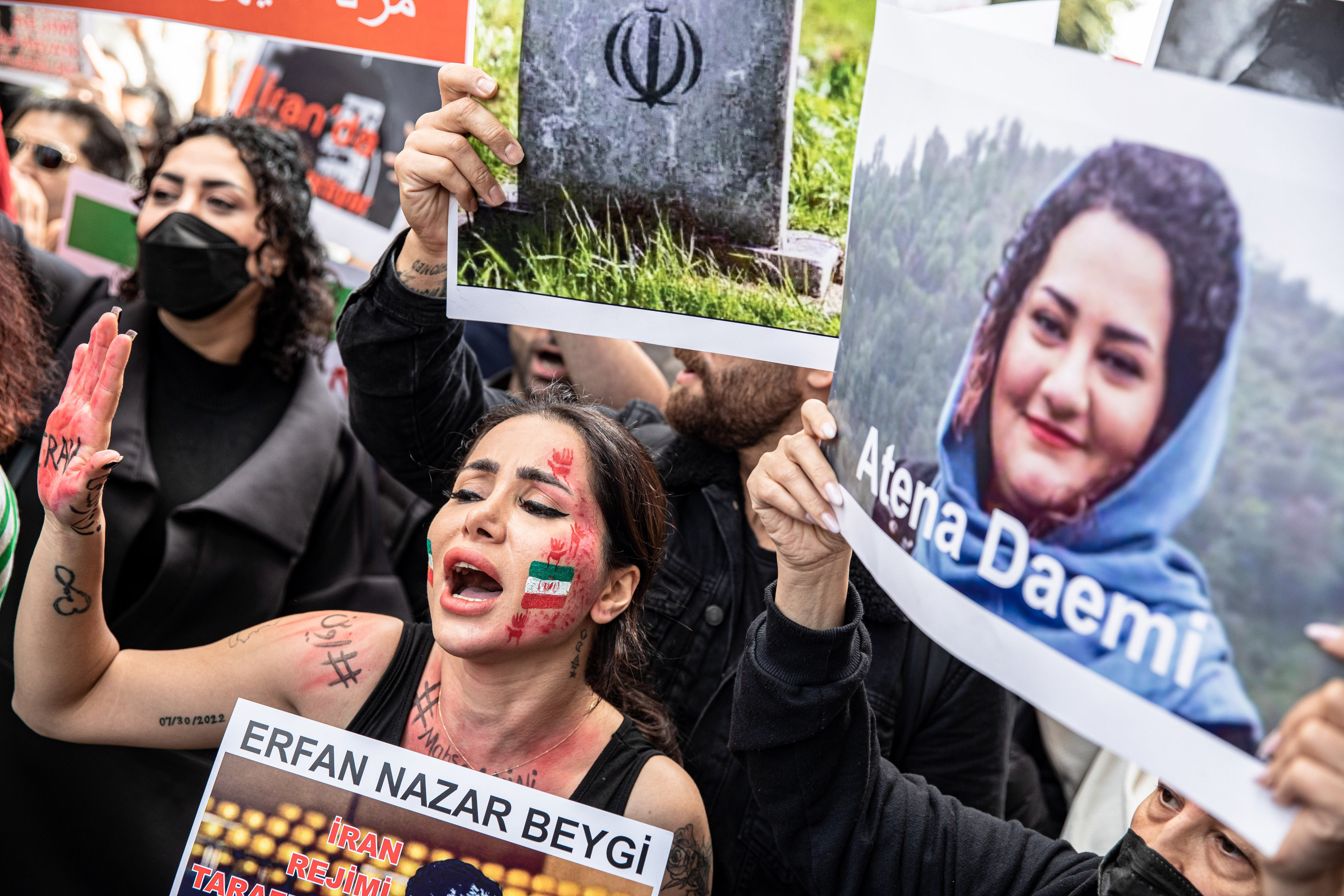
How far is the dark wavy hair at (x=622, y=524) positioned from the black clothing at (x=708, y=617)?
12cm

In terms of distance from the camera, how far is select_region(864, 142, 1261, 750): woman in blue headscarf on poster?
0.85 meters

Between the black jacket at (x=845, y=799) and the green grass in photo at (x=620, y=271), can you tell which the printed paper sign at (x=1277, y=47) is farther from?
the black jacket at (x=845, y=799)

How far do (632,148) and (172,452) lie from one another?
5.57 ft

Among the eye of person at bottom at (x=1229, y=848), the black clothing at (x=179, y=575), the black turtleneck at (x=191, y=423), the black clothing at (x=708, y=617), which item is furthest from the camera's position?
the black turtleneck at (x=191, y=423)

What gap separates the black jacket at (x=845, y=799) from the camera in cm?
151

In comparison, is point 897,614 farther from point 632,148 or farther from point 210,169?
point 210,169

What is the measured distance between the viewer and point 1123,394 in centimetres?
90

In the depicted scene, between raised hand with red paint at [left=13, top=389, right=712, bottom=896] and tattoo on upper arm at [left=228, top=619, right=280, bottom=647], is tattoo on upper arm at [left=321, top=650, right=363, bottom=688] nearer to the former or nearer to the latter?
raised hand with red paint at [left=13, top=389, right=712, bottom=896]

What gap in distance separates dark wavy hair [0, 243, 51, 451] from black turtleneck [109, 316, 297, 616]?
415 mm

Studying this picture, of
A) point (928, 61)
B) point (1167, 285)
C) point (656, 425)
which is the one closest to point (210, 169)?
point (656, 425)

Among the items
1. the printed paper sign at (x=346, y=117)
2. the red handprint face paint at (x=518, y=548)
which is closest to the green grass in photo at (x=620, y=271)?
the red handprint face paint at (x=518, y=548)

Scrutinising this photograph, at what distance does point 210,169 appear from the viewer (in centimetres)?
287

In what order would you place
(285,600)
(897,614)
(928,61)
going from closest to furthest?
(928,61) < (897,614) < (285,600)

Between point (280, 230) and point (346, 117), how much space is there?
57 centimetres
